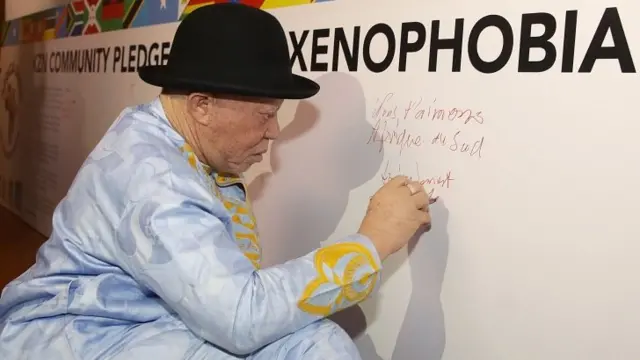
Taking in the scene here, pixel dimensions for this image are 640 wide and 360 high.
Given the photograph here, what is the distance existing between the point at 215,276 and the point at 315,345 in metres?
0.17

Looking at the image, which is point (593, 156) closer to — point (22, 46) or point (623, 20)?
point (623, 20)

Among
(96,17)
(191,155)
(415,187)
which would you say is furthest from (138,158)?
(96,17)

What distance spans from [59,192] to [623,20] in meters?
2.01

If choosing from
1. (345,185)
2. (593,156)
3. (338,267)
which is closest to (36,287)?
(338,267)

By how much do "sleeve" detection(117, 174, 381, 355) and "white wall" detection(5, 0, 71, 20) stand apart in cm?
171

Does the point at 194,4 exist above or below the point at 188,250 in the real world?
above

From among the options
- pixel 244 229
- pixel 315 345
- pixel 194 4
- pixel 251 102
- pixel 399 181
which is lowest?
pixel 315 345

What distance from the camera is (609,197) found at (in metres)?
0.84

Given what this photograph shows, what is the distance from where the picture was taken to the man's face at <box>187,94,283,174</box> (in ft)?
3.01

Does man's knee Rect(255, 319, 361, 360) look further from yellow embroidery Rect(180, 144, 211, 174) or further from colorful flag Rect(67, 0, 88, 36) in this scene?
colorful flag Rect(67, 0, 88, 36)

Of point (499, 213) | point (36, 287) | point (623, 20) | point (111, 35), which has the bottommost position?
point (36, 287)

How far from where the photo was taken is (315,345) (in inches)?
33.7

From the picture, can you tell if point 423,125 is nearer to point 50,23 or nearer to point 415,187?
point 415,187

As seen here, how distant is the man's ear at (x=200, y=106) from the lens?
908mm
